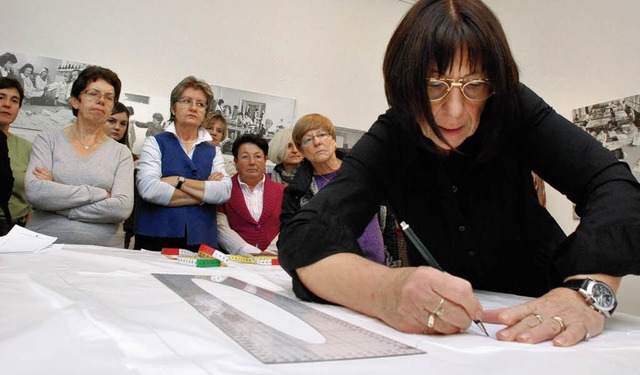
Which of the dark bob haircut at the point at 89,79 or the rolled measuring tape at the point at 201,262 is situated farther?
the dark bob haircut at the point at 89,79

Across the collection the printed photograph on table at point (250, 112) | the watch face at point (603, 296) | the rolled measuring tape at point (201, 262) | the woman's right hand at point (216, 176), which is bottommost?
the rolled measuring tape at point (201, 262)

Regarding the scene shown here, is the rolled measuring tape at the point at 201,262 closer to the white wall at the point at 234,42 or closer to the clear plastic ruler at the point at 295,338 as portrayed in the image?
the clear plastic ruler at the point at 295,338

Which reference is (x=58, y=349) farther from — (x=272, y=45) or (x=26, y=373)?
(x=272, y=45)

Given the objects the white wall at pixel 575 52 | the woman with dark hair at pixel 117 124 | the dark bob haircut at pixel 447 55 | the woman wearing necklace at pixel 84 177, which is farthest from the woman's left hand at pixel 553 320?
the woman with dark hair at pixel 117 124

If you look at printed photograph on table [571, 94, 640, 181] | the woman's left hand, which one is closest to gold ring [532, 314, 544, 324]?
the woman's left hand

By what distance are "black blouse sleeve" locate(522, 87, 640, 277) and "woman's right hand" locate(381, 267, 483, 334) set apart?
0.94ft

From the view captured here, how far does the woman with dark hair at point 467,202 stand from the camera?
666 millimetres

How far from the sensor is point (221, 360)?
1.41 ft

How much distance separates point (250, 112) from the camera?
3449 millimetres

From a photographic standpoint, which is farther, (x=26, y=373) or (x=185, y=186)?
(x=185, y=186)

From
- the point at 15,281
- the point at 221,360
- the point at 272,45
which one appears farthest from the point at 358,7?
the point at 221,360

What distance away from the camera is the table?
415 mm

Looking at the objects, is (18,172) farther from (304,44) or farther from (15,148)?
(304,44)

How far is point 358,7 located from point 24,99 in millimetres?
2526
